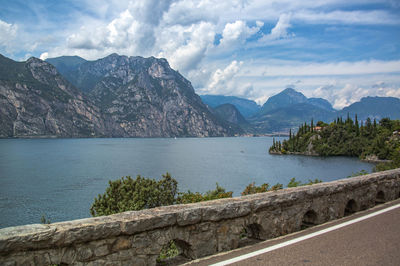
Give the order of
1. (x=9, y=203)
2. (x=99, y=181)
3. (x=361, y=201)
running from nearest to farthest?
(x=361, y=201), (x=9, y=203), (x=99, y=181)

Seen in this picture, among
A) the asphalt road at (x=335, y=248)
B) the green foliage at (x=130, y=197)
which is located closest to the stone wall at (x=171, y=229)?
the asphalt road at (x=335, y=248)

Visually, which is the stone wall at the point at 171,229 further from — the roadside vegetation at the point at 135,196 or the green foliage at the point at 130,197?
the green foliage at the point at 130,197

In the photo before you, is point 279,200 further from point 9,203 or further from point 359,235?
point 9,203

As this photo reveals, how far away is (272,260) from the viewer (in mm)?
5227

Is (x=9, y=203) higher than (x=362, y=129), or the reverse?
(x=362, y=129)

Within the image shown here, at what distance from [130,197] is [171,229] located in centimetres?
1950

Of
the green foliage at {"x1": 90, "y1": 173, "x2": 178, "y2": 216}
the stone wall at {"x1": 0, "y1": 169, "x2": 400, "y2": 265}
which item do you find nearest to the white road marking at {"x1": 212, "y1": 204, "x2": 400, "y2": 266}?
the stone wall at {"x1": 0, "y1": 169, "x2": 400, "y2": 265}

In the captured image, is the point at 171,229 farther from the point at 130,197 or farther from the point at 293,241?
the point at 130,197

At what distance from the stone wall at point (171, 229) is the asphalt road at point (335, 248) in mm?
346

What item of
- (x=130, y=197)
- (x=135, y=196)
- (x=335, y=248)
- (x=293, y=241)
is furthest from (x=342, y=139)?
(x=335, y=248)

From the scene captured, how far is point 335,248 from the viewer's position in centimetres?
577

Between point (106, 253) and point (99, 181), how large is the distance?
5299 centimetres

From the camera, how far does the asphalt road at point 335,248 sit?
5199 millimetres

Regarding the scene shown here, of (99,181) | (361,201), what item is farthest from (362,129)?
(361,201)
